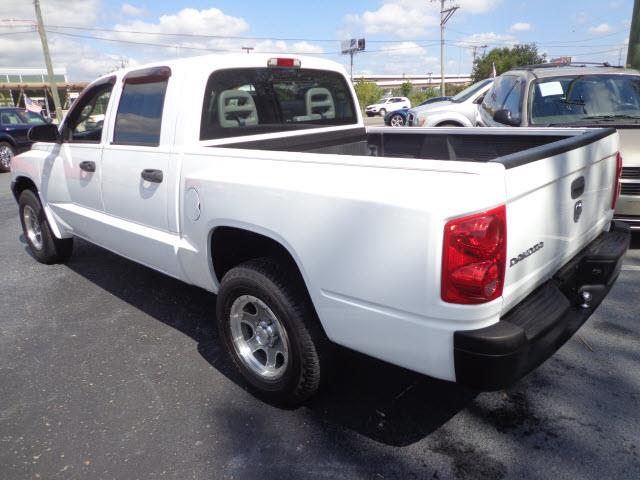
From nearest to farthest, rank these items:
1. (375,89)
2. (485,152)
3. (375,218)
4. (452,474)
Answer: (375,218) → (452,474) → (485,152) → (375,89)

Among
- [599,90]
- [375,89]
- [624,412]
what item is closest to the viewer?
[624,412]

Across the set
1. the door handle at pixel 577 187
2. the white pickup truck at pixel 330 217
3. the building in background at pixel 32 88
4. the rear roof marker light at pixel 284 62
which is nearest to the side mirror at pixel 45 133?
the white pickup truck at pixel 330 217

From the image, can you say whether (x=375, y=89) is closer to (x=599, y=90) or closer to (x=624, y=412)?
(x=599, y=90)

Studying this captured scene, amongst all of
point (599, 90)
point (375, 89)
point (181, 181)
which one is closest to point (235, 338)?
point (181, 181)

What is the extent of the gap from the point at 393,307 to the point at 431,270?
24 centimetres

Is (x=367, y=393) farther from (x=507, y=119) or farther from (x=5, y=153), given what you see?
(x=5, y=153)

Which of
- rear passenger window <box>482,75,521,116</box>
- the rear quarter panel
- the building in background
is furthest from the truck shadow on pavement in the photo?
the building in background

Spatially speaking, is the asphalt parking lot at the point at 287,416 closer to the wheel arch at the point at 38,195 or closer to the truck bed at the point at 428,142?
the wheel arch at the point at 38,195

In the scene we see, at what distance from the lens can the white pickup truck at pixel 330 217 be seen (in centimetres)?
192

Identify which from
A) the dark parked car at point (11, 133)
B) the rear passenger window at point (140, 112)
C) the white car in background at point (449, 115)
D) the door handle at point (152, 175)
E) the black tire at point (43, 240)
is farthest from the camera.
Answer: the dark parked car at point (11, 133)

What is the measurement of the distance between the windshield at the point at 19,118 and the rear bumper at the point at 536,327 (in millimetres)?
14785

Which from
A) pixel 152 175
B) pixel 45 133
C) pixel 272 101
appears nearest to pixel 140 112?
pixel 152 175

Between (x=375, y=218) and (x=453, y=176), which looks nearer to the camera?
(x=453, y=176)

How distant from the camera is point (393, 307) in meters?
2.02
